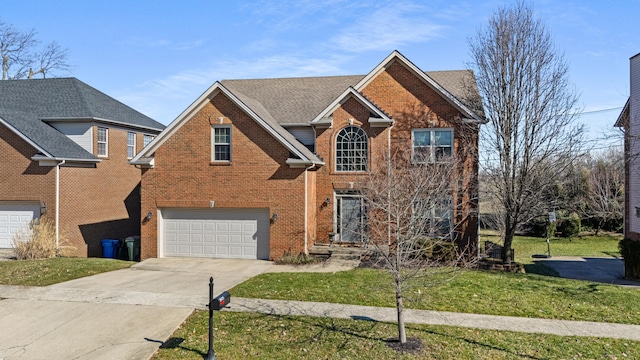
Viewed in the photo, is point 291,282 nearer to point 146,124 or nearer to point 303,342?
point 303,342

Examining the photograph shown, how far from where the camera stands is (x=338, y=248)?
17.6m

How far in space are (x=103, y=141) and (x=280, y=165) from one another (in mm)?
11806

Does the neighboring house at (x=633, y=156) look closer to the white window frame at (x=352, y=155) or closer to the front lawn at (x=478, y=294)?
the front lawn at (x=478, y=294)

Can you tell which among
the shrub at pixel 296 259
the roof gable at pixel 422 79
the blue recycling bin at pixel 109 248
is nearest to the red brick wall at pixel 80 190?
the blue recycling bin at pixel 109 248

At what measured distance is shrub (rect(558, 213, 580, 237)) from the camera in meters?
32.8

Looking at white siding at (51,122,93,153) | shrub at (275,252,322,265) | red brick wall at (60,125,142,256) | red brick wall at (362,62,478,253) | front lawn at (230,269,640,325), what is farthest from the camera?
white siding at (51,122,93,153)

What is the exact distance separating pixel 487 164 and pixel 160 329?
14167 millimetres

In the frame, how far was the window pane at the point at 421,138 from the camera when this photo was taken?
62.6 feet

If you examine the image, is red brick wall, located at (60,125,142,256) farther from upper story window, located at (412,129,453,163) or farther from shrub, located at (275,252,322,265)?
upper story window, located at (412,129,453,163)

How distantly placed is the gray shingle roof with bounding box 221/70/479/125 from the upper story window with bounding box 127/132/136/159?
21.9 ft

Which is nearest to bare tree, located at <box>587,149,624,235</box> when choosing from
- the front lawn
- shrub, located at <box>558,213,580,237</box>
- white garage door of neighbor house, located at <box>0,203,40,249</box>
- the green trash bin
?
shrub, located at <box>558,213,580,237</box>

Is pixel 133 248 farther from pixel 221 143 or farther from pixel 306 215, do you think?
pixel 306 215

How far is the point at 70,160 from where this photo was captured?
19.6 m

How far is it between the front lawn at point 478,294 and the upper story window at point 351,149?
6228 millimetres
